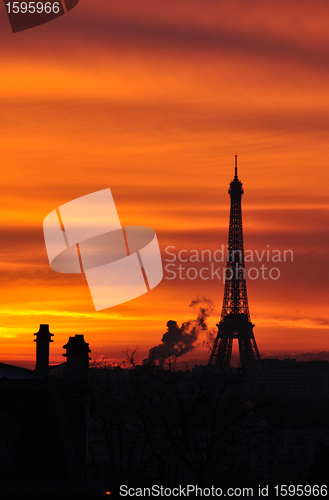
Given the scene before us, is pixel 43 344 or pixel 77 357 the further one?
pixel 43 344

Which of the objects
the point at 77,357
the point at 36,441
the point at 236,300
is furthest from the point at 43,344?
the point at 236,300

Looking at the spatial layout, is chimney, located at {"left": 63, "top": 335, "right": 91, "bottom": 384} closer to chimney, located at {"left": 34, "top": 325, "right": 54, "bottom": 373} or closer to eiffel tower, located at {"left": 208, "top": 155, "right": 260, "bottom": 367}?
chimney, located at {"left": 34, "top": 325, "right": 54, "bottom": 373}

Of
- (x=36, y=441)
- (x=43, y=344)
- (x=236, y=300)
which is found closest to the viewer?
(x=36, y=441)

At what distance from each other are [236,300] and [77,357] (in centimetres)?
9763

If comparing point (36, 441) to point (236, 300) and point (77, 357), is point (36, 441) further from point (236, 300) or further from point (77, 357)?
point (236, 300)

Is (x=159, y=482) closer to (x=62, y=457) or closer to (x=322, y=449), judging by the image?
(x=62, y=457)

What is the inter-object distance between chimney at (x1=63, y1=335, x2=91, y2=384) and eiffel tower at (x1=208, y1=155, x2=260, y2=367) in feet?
307

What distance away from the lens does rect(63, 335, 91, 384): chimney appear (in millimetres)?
20594

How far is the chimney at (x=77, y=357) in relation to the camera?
67.6ft

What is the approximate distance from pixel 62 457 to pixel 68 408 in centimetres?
168

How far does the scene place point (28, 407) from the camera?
17531mm

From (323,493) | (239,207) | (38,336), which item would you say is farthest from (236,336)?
(38,336)

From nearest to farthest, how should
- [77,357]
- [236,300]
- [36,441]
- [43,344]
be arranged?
1. [36,441]
2. [77,357]
3. [43,344]
4. [236,300]

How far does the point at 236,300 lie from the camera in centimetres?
11731
